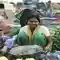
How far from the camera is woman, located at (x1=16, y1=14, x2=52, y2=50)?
1.28m

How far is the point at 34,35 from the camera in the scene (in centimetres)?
130

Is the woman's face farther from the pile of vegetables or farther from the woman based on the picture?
the pile of vegetables

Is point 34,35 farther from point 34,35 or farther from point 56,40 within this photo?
point 56,40

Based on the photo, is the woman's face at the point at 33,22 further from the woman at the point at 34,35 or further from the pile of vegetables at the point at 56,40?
the pile of vegetables at the point at 56,40

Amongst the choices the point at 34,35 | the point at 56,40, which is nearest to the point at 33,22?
the point at 34,35

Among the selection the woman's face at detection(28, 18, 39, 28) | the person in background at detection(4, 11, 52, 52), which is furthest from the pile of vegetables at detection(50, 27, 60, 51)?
the woman's face at detection(28, 18, 39, 28)

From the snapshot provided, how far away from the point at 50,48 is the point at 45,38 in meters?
0.09

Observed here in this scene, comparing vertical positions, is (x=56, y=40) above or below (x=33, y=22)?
below

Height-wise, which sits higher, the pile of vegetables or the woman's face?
the woman's face

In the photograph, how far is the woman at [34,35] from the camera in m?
1.28

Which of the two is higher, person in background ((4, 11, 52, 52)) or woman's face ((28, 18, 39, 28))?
woman's face ((28, 18, 39, 28))

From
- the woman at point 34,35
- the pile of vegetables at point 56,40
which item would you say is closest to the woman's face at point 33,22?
the woman at point 34,35

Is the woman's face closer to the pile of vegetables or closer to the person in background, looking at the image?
the person in background

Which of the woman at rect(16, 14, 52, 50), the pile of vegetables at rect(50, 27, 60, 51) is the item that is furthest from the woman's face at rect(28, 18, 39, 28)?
the pile of vegetables at rect(50, 27, 60, 51)
